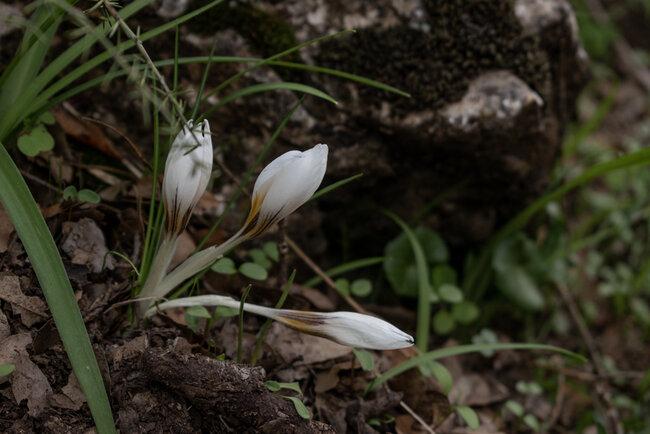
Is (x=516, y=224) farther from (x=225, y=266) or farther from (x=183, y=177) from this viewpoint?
(x=183, y=177)

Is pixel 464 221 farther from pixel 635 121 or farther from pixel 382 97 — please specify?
pixel 635 121

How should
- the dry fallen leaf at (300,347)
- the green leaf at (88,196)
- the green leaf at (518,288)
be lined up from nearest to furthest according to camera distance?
the green leaf at (88,196)
the dry fallen leaf at (300,347)
the green leaf at (518,288)

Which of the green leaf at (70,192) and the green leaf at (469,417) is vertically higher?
the green leaf at (70,192)

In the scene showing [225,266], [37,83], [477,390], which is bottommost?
[477,390]

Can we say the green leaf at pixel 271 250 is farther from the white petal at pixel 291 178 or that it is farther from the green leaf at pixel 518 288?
the green leaf at pixel 518 288

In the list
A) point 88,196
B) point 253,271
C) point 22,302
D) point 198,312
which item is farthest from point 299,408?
point 88,196

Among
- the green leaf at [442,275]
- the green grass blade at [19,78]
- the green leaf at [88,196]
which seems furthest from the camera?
the green leaf at [442,275]

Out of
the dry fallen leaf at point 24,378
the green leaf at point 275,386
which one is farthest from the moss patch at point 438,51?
the dry fallen leaf at point 24,378
